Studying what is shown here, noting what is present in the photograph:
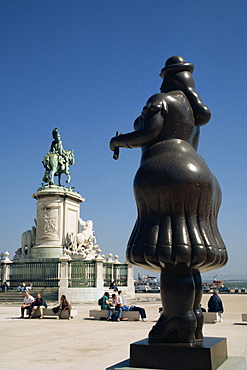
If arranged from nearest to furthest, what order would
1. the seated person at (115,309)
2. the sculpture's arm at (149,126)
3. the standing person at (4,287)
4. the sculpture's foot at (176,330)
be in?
the sculpture's foot at (176,330)
the sculpture's arm at (149,126)
the seated person at (115,309)
the standing person at (4,287)

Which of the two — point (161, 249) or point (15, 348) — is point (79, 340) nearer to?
point (15, 348)

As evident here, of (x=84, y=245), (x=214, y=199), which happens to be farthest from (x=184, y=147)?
(x=84, y=245)

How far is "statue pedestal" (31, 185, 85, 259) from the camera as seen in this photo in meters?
30.8

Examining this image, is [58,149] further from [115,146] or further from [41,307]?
[115,146]

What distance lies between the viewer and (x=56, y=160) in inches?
1342

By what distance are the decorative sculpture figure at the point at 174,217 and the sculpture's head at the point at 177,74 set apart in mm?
475

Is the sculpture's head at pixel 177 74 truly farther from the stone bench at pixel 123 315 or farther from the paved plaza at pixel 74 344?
the stone bench at pixel 123 315

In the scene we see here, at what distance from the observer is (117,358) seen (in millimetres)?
7777

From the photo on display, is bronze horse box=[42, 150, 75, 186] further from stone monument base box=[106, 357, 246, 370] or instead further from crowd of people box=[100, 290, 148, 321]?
stone monument base box=[106, 357, 246, 370]

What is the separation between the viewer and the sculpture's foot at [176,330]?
5.73 meters

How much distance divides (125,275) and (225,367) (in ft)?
88.7

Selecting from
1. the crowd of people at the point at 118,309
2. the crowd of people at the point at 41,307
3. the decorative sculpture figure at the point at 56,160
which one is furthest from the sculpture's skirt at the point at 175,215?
the decorative sculpture figure at the point at 56,160

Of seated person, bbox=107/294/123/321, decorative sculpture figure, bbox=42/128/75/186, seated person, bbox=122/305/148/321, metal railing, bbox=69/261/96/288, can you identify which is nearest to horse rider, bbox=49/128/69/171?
decorative sculpture figure, bbox=42/128/75/186

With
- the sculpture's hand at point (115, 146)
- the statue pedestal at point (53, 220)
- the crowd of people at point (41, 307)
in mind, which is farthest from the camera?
the statue pedestal at point (53, 220)
